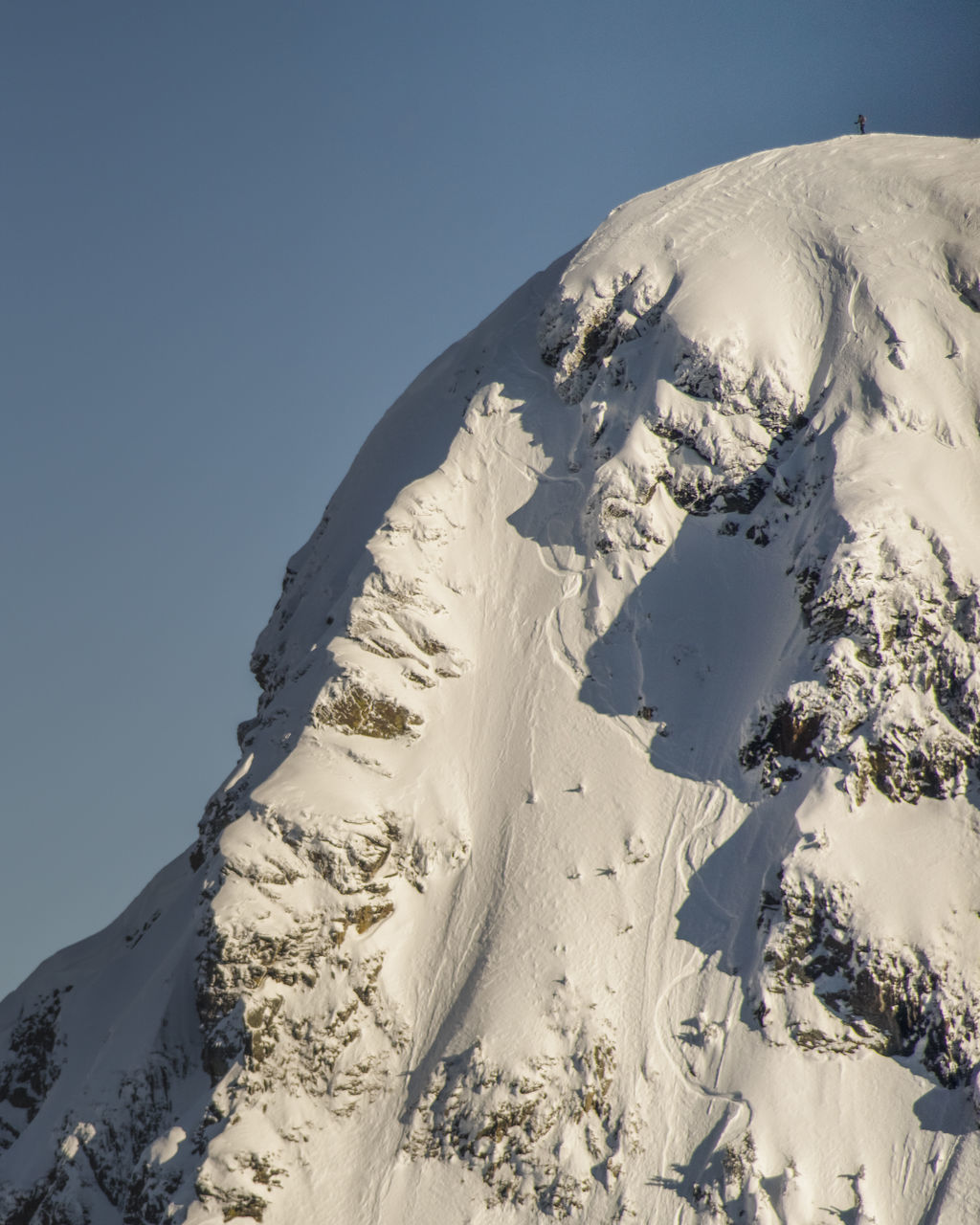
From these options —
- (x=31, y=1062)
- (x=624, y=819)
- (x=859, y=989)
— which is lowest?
(x=31, y=1062)

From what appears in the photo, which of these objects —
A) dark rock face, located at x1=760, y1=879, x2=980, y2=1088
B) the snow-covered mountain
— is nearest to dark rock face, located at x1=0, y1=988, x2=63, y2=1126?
the snow-covered mountain

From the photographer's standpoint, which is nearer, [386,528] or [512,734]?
[512,734]

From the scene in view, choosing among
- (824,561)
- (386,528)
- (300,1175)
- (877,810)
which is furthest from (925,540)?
(300,1175)

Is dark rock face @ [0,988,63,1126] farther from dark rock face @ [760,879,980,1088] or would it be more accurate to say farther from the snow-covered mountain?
dark rock face @ [760,879,980,1088]

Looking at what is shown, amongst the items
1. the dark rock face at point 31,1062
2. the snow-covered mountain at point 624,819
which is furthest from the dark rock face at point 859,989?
the dark rock face at point 31,1062

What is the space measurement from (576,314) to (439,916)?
1090 inches

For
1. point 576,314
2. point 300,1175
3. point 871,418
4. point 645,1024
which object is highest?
point 576,314

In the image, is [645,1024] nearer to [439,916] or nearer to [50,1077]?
[439,916]

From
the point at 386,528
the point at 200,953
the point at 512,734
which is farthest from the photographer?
the point at 386,528

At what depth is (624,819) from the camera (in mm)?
52906

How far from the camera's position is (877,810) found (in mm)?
50094

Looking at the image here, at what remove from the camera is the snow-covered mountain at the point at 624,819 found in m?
47.0

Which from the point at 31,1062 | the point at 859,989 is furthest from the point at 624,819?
the point at 31,1062

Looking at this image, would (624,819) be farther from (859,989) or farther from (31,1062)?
(31,1062)
